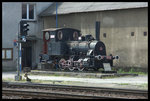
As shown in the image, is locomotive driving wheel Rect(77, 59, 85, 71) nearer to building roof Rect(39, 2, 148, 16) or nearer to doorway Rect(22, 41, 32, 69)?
building roof Rect(39, 2, 148, 16)

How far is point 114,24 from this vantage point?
27.1 meters

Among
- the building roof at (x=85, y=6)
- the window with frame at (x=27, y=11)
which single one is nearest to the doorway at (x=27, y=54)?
the window with frame at (x=27, y=11)

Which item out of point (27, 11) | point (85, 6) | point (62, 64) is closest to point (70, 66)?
point (62, 64)

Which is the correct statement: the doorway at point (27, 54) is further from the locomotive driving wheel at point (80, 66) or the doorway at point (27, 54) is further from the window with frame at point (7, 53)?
the locomotive driving wheel at point (80, 66)

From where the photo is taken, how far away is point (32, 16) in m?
31.7

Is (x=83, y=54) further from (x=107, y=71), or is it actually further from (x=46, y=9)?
(x=46, y=9)

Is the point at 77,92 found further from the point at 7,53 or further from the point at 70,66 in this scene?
the point at 7,53

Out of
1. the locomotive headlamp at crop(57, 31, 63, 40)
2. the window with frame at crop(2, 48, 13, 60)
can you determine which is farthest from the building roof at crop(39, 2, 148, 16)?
the window with frame at crop(2, 48, 13, 60)

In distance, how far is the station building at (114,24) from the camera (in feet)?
83.9

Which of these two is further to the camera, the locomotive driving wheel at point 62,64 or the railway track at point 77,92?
the locomotive driving wheel at point 62,64

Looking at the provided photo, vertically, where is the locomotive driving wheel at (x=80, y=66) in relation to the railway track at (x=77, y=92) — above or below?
above

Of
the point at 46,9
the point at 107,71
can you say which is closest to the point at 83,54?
the point at 107,71

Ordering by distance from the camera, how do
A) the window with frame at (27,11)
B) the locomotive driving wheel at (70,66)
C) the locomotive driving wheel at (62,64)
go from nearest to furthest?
1. the locomotive driving wheel at (70,66)
2. the locomotive driving wheel at (62,64)
3. the window with frame at (27,11)

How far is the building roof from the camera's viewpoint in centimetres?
2637
